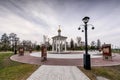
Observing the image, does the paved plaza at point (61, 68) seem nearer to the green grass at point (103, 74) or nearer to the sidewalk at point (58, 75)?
the sidewalk at point (58, 75)

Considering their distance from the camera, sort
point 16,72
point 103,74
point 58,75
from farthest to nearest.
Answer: point 16,72 → point 103,74 → point 58,75

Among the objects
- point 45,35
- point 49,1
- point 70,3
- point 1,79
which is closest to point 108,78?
point 1,79

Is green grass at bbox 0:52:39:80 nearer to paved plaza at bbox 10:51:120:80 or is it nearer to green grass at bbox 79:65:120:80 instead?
paved plaza at bbox 10:51:120:80

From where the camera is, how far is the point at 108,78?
804 centimetres

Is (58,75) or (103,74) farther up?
(58,75)

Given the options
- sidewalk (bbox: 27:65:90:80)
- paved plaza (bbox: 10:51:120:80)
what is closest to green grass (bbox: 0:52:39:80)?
paved plaza (bbox: 10:51:120:80)

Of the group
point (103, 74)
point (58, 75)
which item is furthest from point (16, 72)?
point (103, 74)

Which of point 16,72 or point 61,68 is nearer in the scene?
point 16,72

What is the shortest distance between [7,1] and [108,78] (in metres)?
11.8

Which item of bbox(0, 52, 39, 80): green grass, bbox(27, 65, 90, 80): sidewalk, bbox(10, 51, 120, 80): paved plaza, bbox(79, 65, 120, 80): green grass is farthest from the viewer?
bbox(79, 65, 120, 80): green grass

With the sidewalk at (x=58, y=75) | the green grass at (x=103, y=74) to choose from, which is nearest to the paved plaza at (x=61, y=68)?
the sidewalk at (x=58, y=75)

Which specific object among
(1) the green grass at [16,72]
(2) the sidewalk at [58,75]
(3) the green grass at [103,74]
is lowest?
(3) the green grass at [103,74]

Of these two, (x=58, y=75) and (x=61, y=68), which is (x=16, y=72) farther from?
(x=61, y=68)

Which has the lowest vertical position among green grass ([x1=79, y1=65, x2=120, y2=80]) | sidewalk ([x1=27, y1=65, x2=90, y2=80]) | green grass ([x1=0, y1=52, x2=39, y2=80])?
green grass ([x1=79, y1=65, x2=120, y2=80])
